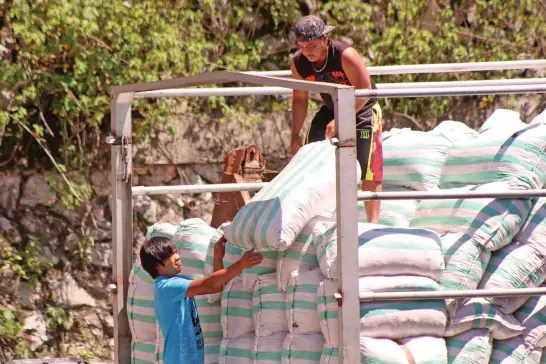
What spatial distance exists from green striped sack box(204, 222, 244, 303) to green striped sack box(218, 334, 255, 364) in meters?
0.18

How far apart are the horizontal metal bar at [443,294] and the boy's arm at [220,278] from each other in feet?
1.62

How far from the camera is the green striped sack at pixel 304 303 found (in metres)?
4.06

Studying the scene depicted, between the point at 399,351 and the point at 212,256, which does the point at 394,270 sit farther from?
the point at 212,256

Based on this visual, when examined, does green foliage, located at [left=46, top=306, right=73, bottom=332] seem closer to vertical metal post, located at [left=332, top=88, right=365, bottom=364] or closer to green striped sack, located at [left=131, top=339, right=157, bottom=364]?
green striped sack, located at [left=131, top=339, right=157, bottom=364]

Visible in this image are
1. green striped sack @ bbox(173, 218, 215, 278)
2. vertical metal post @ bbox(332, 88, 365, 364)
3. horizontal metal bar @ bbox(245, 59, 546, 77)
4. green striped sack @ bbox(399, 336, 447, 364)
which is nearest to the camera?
vertical metal post @ bbox(332, 88, 365, 364)

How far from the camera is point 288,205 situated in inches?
163

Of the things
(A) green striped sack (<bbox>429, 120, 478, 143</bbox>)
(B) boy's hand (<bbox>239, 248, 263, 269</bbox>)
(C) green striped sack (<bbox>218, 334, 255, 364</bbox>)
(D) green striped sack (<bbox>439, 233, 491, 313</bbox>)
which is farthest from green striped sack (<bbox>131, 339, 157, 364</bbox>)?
(A) green striped sack (<bbox>429, 120, 478, 143</bbox>)

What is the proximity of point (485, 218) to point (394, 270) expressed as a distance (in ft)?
1.61

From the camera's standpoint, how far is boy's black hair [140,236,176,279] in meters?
4.54

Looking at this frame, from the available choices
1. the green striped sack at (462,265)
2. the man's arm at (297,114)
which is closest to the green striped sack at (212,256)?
the green striped sack at (462,265)

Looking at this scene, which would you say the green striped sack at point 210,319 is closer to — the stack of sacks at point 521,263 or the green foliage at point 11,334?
the stack of sacks at point 521,263

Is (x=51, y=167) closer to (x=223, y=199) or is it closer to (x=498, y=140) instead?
(x=223, y=199)

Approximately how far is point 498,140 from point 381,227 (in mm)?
865

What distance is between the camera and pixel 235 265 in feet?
14.0
